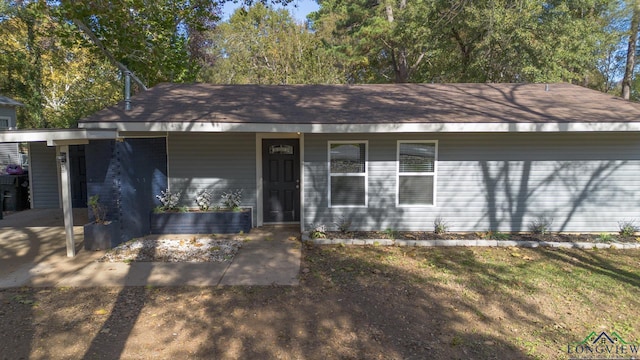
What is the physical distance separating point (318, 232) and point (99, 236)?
397cm

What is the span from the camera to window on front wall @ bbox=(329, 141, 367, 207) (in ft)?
25.7

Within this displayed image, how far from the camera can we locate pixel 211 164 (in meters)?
8.45

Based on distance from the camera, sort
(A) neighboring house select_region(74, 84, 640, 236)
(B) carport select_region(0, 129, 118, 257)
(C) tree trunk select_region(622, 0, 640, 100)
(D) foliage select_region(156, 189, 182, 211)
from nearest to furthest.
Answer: (B) carport select_region(0, 129, 118, 257) < (A) neighboring house select_region(74, 84, 640, 236) < (D) foliage select_region(156, 189, 182, 211) < (C) tree trunk select_region(622, 0, 640, 100)

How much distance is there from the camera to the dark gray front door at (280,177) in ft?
28.7

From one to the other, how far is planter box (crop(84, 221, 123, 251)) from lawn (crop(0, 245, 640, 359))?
1667mm

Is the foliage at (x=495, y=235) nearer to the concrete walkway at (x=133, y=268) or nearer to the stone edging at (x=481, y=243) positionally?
the stone edging at (x=481, y=243)

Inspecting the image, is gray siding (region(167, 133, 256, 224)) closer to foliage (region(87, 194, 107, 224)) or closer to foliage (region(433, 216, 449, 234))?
foliage (region(87, 194, 107, 224))

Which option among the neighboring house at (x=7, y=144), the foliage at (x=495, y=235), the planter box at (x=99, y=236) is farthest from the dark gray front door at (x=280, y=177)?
the neighboring house at (x=7, y=144)

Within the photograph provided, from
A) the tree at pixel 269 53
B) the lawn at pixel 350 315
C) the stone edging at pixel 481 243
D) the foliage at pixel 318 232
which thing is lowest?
the lawn at pixel 350 315

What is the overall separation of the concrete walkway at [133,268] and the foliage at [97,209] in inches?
24.6

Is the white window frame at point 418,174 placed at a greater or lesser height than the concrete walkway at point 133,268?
greater

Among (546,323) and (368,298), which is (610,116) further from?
(368,298)

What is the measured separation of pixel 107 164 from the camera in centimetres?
684

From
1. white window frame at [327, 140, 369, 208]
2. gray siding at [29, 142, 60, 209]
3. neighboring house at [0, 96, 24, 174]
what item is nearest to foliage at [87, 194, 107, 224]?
white window frame at [327, 140, 369, 208]
